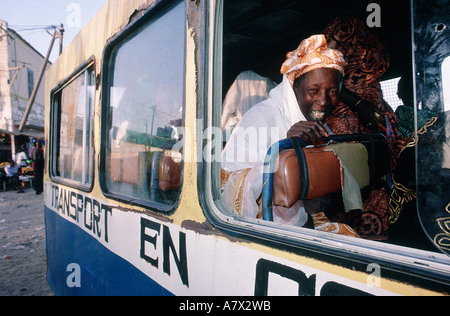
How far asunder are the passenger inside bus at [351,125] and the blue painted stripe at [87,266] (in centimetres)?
64

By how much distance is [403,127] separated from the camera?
203 centimetres

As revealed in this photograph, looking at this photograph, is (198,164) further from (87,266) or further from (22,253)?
(22,253)

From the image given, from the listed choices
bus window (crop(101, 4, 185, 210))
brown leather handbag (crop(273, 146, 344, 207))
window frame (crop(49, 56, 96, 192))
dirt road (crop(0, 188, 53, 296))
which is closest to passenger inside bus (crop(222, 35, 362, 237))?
brown leather handbag (crop(273, 146, 344, 207))

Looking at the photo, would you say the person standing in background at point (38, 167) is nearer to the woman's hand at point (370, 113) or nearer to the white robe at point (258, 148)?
the white robe at point (258, 148)

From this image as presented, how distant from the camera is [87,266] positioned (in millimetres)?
2320

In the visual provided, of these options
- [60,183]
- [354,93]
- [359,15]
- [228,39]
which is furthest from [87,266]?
[359,15]

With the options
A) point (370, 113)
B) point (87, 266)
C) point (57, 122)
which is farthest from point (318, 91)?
point (57, 122)

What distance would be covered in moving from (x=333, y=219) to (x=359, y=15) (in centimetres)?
176

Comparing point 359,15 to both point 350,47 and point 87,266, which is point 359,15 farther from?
point 87,266

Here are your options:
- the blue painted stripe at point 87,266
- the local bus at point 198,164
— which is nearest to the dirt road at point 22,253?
the blue painted stripe at point 87,266

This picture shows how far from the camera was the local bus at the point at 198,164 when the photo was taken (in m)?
0.67

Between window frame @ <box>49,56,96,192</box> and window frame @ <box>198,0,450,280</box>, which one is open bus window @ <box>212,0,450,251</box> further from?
window frame @ <box>49,56,96,192</box>

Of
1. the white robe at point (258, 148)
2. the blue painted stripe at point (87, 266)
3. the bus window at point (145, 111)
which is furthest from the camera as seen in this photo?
the blue painted stripe at point (87, 266)

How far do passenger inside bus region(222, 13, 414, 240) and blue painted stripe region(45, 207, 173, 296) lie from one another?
64cm
